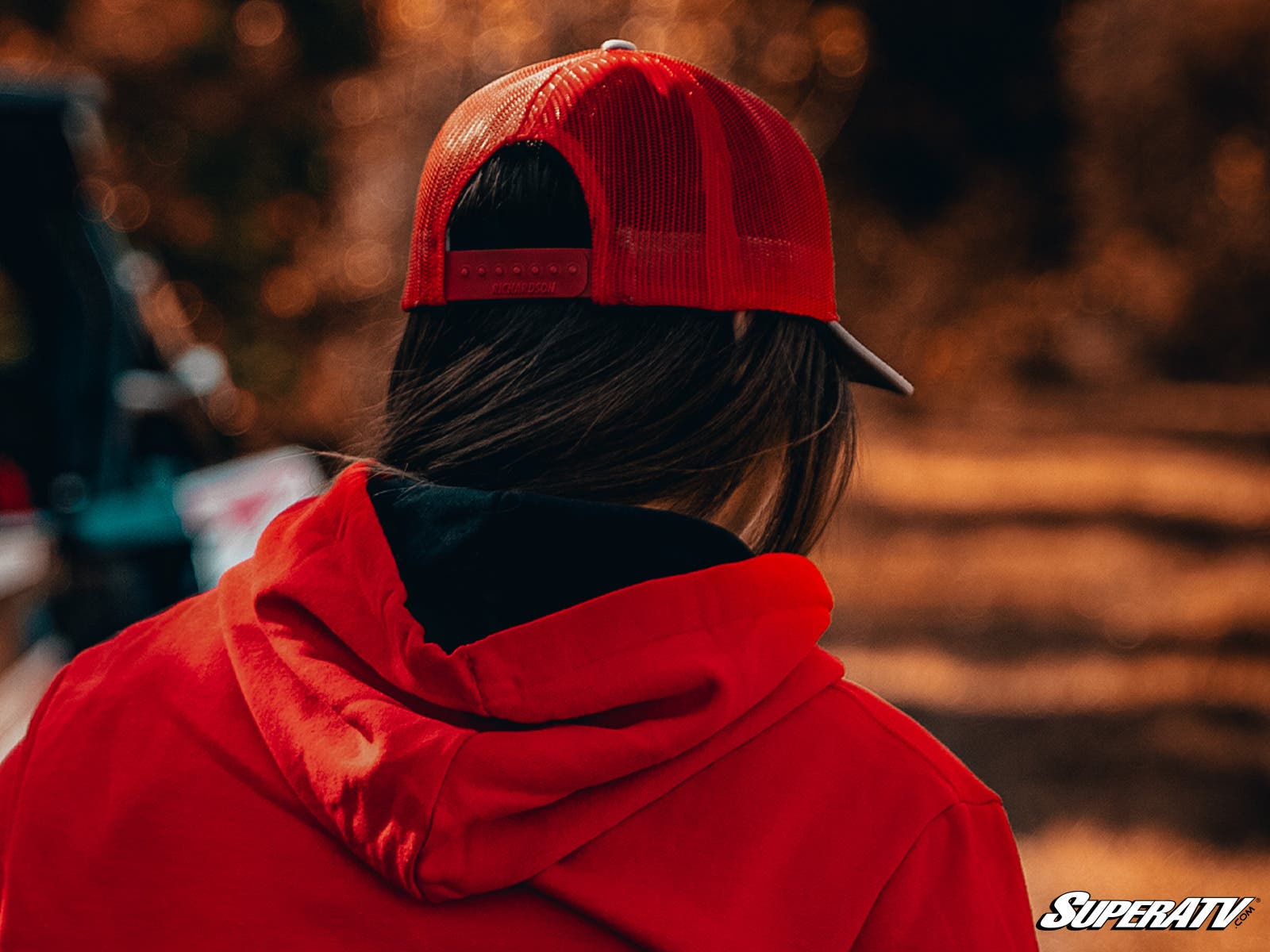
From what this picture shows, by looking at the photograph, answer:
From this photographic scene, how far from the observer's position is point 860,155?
1316cm

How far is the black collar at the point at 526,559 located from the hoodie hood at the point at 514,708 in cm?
2

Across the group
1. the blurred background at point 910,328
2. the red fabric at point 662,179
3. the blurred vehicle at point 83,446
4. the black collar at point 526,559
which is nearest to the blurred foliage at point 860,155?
the blurred background at point 910,328

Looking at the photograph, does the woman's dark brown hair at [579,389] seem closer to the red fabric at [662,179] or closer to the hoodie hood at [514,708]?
the red fabric at [662,179]

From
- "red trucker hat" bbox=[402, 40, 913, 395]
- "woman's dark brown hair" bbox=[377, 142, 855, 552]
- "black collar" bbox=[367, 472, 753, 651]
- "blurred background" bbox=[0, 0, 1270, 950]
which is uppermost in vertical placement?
"red trucker hat" bbox=[402, 40, 913, 395]

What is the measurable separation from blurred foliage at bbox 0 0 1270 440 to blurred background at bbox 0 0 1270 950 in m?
0.03

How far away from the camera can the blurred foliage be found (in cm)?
830

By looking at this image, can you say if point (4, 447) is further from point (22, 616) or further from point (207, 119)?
point (207, 119)

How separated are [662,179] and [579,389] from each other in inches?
8.4

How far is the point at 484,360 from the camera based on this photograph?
3.76 feet

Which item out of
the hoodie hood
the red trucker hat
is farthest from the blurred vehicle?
the hoodie hood

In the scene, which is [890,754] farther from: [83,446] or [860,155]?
[860,155]

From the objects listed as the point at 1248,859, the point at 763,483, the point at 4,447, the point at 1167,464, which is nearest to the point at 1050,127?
the point at 1167,464

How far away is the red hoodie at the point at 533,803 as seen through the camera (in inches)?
36.6

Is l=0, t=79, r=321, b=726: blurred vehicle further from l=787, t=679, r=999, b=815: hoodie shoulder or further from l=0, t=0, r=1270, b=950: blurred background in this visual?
l=787, t=679, r=999, b=815: hoodie shoulder
